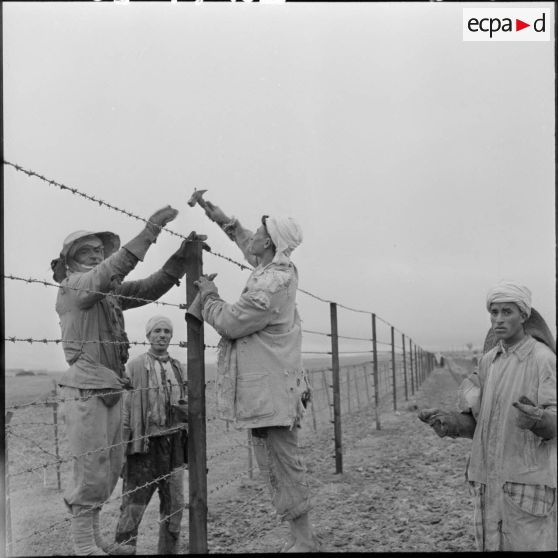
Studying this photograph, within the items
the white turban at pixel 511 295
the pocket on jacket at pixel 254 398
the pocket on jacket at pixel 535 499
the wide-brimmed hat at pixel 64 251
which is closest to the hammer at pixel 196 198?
the wide-brimmed hat at pixel 64 251

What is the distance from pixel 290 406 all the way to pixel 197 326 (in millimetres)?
631

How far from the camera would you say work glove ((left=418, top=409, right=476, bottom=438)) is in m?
3.30

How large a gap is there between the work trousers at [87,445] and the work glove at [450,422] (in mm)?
1509

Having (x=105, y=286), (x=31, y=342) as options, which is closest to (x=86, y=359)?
(x=105, y=286)

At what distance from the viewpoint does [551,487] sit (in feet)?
9.84

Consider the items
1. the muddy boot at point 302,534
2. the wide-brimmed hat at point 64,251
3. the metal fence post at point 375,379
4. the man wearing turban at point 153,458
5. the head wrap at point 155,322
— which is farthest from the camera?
the metal fence post at point 375,379

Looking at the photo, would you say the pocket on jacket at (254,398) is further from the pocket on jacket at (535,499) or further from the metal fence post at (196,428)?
the pocket on jacket at (535,499)

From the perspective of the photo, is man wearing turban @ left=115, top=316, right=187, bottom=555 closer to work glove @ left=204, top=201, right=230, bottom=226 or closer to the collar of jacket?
work glove @ left=204, top=201, right=230, bottom=226

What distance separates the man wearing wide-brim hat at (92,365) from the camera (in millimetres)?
3209

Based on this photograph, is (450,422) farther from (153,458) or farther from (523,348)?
(153,458)

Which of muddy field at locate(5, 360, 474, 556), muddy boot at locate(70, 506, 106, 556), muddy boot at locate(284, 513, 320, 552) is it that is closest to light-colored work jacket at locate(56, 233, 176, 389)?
muddy boot at locate(70, 506, 106, 556)

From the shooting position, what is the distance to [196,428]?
340cm

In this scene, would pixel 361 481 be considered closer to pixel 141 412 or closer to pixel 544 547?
pixel 141 412

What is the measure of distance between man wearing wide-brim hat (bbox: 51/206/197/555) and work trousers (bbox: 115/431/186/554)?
2.35 feet
